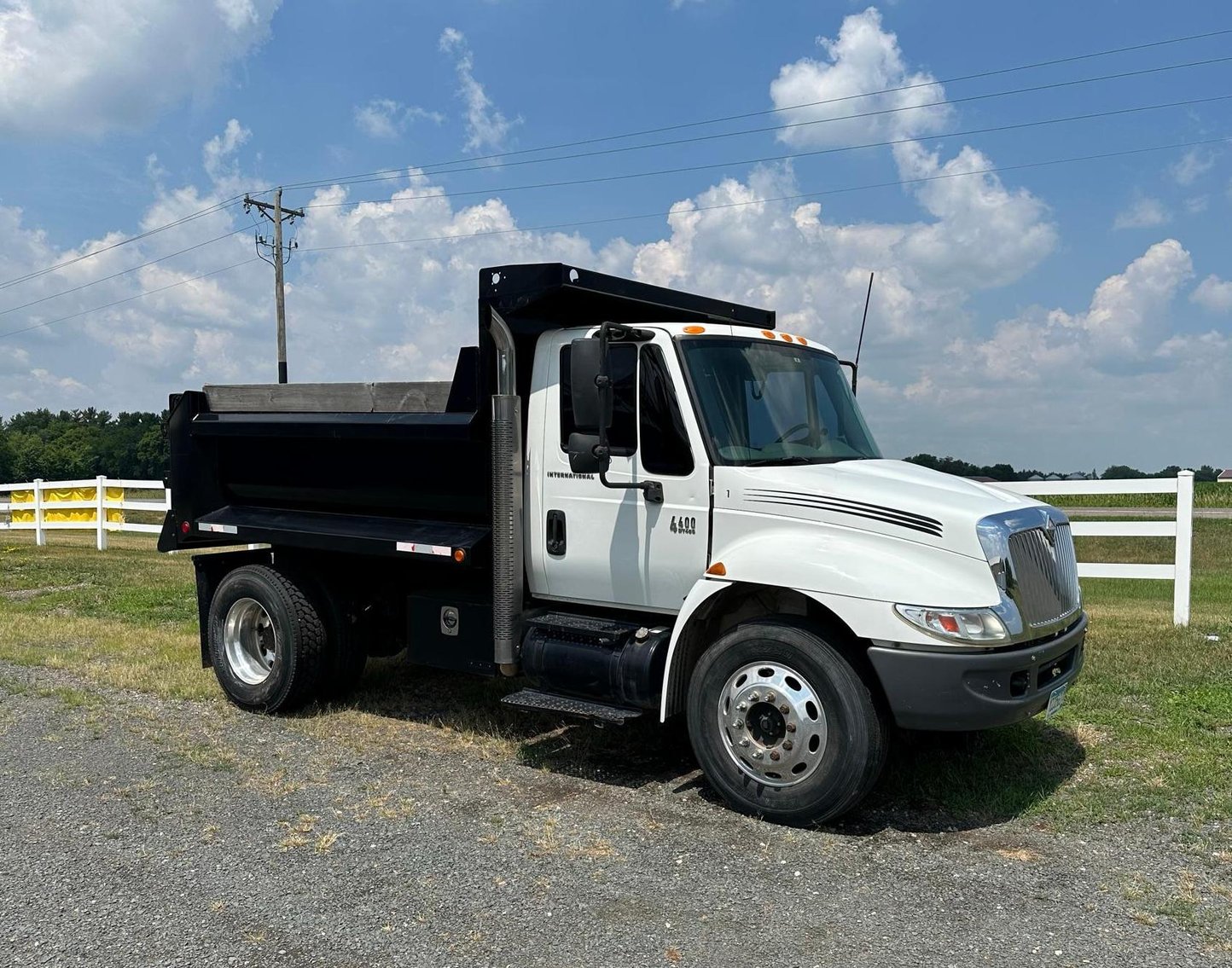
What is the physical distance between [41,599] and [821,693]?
1124 cm

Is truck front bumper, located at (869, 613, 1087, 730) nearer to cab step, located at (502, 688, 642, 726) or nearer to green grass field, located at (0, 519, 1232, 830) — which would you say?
green grass field, located at (0, 519, 1232, 830)

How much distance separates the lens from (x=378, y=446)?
670 centimetres

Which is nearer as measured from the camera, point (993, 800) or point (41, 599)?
point (993, 800)

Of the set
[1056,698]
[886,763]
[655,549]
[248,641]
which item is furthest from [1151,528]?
[248,641]

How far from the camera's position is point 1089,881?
438cm

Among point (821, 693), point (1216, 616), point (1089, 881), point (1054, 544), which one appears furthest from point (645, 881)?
point (1216, 616)

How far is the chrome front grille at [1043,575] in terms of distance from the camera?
16.1 ft

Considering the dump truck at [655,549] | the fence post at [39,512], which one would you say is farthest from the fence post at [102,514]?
the dump truck at [655,549]

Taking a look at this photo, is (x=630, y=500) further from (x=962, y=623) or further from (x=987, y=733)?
(x=987, y=733)

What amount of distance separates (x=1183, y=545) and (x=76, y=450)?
323 ft

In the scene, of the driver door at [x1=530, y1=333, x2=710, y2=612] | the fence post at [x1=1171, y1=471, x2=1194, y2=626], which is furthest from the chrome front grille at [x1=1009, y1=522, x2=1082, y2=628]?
the fence post at [x1=1171, y1=471, x2=1194, y2=626]

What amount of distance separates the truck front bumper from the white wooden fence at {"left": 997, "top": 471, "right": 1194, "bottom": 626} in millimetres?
5332

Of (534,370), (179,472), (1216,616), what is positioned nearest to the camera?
(534,370)

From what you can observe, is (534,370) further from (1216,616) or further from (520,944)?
(1216,616)
